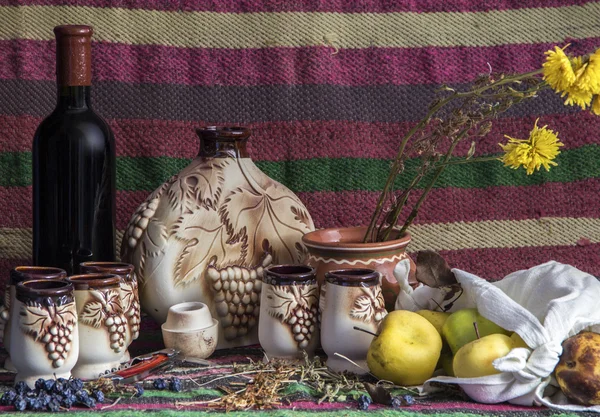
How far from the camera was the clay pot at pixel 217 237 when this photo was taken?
3.29 ft

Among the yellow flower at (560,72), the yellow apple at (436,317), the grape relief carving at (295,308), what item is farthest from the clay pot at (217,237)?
the yellow flower at (560,72)

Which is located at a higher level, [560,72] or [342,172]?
[560,72]

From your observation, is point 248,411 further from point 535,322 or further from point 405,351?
point 535,322

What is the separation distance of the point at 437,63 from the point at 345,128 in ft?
0.60

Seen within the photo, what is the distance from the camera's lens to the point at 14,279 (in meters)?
0.89

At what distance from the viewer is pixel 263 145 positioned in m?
1.27

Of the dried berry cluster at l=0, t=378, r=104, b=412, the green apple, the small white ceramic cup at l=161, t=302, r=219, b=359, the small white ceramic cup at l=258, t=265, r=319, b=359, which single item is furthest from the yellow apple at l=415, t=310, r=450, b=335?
the dried berry cluster at l=0, t=378, r=104, b=412

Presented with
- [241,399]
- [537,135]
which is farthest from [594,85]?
[241,399]

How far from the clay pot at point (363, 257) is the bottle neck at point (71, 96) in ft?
1.06

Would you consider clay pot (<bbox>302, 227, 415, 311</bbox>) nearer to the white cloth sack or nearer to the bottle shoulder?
the white cloth sack

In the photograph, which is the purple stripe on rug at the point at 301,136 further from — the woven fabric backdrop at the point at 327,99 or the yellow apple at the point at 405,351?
the yellow apple at the point at 405,351

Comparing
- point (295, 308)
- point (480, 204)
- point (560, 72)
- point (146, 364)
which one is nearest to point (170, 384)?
point (146, 364)

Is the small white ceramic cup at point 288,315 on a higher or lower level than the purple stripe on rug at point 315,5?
lower

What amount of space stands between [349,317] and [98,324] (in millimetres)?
271
